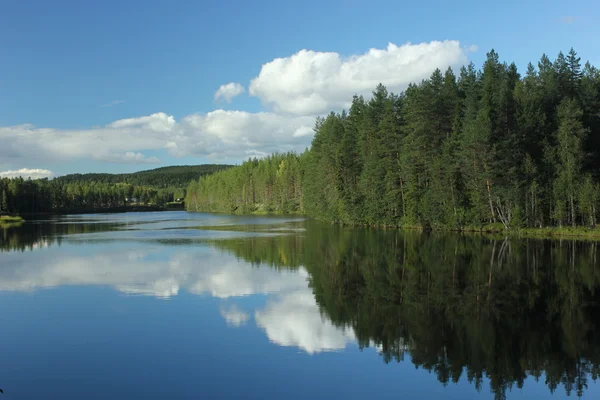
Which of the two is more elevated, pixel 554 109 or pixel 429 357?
pixel 554 109

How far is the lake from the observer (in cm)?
1084

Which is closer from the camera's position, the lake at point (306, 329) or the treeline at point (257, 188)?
the lake at point (306, 329)

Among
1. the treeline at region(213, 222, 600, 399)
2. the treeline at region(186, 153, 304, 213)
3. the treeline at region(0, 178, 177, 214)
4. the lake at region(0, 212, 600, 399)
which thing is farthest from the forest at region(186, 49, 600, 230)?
the treeline at region(0, 178, 177, 214)

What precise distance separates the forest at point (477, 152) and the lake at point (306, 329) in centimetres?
1792

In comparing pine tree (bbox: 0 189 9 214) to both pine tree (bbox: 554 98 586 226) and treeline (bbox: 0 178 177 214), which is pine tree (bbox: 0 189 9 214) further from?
pine tree (bbox: 554 98 586 226)

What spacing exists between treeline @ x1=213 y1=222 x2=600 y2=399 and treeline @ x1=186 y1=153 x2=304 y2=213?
287 ft

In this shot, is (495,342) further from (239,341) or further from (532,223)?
(532,223)

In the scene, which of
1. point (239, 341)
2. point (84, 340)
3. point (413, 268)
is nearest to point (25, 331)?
point (84, 340)

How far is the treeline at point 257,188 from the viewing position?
12306cm

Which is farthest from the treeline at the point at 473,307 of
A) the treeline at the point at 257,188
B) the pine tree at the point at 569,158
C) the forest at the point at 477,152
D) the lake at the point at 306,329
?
the treeline at the point at 257,188

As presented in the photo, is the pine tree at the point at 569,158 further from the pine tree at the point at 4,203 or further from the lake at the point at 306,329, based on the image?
the pine tree at the point at 4,203

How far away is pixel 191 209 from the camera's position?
612 feet

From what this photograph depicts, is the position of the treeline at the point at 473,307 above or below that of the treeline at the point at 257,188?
below

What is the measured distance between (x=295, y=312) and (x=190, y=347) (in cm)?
450
